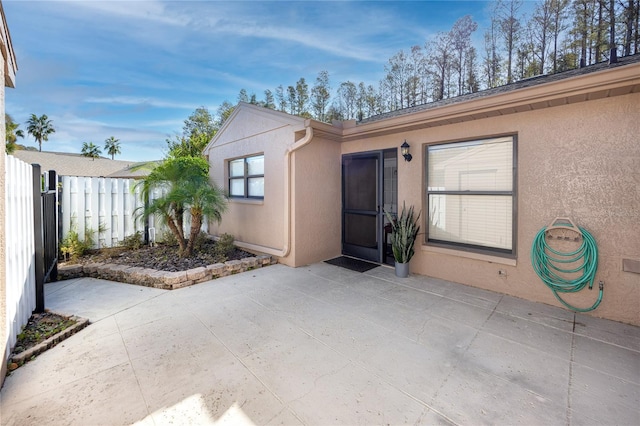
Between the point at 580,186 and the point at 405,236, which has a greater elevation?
the point at 580,186

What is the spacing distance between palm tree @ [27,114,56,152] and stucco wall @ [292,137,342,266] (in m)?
42.7

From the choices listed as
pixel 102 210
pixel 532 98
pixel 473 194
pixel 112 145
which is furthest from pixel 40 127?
pixel 532 98

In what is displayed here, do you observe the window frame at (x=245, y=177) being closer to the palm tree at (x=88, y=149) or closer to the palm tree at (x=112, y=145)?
the palm tree at (x=88, y=149)

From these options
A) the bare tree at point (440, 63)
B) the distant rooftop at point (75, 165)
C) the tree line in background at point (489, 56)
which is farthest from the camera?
the distant rooftop at point (75, 165)

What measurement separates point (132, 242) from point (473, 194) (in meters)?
7.07

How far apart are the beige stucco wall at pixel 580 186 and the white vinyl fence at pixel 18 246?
544 cm

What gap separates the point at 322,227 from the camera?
593 centimetres

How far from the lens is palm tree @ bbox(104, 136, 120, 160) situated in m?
37.5

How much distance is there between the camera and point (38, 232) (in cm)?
317

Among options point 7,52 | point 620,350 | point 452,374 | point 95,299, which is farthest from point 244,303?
point 620,350

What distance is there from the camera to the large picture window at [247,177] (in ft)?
20.9

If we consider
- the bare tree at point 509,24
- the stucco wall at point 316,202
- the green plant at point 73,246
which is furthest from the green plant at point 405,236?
the bare tree at point 509,24

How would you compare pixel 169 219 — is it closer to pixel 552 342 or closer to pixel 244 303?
pixel 244 303

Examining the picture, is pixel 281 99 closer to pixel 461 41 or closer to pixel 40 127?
pixel 461 41
